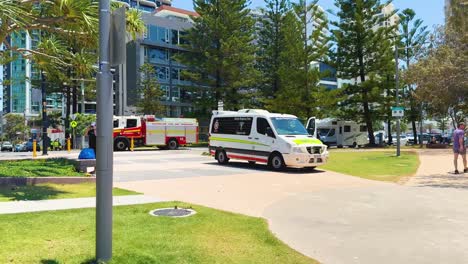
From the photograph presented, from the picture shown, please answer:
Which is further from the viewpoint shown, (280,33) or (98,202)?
(280,33)

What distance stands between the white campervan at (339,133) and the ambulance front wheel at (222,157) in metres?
28.9

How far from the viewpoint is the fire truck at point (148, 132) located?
113 ft

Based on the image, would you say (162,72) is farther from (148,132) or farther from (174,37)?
(148,132)

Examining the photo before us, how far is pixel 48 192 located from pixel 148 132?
985 inches

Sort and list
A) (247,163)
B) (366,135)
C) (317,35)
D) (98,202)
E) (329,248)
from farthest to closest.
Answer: (366,135) → (317,35) → (247,163) → (329,248) → (98,202)

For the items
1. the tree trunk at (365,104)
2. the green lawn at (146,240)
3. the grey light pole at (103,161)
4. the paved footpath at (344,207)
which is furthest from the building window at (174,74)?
the grey light pole at (103,161)

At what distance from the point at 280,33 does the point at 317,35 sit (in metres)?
10.0

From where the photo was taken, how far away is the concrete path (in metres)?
7.97

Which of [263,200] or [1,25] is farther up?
[1,25]

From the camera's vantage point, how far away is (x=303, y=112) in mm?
45906

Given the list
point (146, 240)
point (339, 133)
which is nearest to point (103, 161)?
point (146, 240)

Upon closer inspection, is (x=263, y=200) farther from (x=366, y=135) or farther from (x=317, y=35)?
(x=366, y=135)

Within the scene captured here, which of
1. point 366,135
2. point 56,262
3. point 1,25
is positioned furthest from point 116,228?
point 366,135

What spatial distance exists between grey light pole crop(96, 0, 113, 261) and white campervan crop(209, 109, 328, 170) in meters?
12.4
